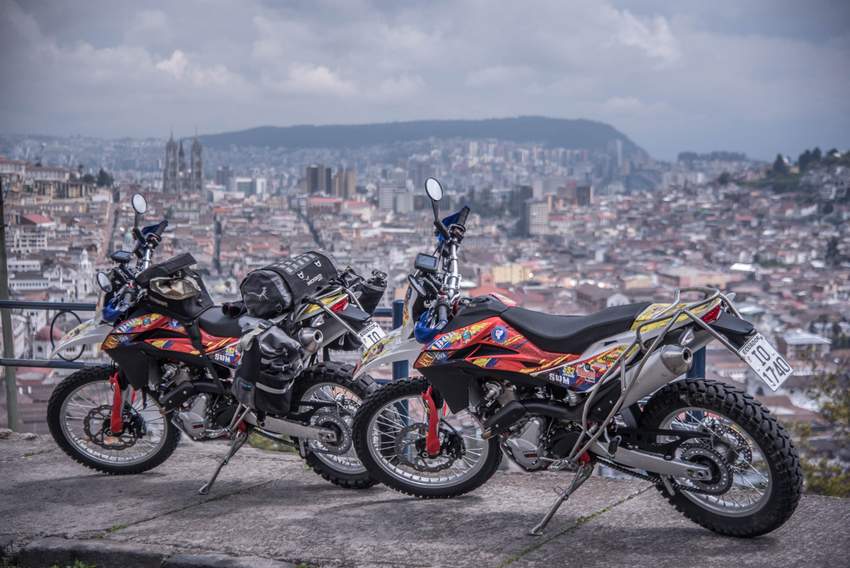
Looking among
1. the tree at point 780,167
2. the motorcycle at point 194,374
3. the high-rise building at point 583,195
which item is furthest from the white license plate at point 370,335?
the tree at point 780,167

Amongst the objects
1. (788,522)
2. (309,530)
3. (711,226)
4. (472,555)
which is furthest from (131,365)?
(711,226)

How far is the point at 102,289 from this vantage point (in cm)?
519

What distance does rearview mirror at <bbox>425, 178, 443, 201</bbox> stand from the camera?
14.2 feet

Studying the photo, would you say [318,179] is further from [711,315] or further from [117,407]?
[711,315]

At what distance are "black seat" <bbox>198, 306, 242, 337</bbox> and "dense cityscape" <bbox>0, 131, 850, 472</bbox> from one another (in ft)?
2.67

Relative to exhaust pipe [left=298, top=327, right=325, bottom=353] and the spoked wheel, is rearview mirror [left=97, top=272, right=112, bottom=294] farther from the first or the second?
the spoked wheel

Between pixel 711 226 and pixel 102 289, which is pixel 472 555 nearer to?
pixel 102 289

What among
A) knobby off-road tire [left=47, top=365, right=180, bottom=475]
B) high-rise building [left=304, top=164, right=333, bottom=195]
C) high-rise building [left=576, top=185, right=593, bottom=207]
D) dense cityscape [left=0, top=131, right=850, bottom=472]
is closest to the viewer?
knobby off-road tire [left=47, top=365, right=180, bottom=475]

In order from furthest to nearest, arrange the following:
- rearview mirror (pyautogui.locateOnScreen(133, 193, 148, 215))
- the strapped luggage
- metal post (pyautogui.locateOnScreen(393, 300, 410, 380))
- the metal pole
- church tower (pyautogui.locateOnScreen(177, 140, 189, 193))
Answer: church tower (pyautogui.locateOnScreen(177, 140, 189, 193)), the metal pole, metal post (pyautogui.locateOnScreen(393, 300, 410, 380)), rearview mirror (pyautogui.locateOnScreen(133, 193, 148, 215)), the strapped luggage

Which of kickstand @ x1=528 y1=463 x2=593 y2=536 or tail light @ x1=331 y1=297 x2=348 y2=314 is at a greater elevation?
tail light @ x1=331 y1=297 x2=348 y2=314

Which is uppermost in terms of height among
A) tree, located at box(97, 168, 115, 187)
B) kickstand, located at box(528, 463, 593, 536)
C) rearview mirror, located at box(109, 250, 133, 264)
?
tree, located at box(97, 168, 115, 187)

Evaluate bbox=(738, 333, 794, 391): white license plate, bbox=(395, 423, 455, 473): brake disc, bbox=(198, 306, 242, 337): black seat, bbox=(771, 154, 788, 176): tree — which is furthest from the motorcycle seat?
bbox=(771, 154, 788, 176): tree

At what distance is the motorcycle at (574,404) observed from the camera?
3854 millimetres

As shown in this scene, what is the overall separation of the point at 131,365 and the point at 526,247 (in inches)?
1856
